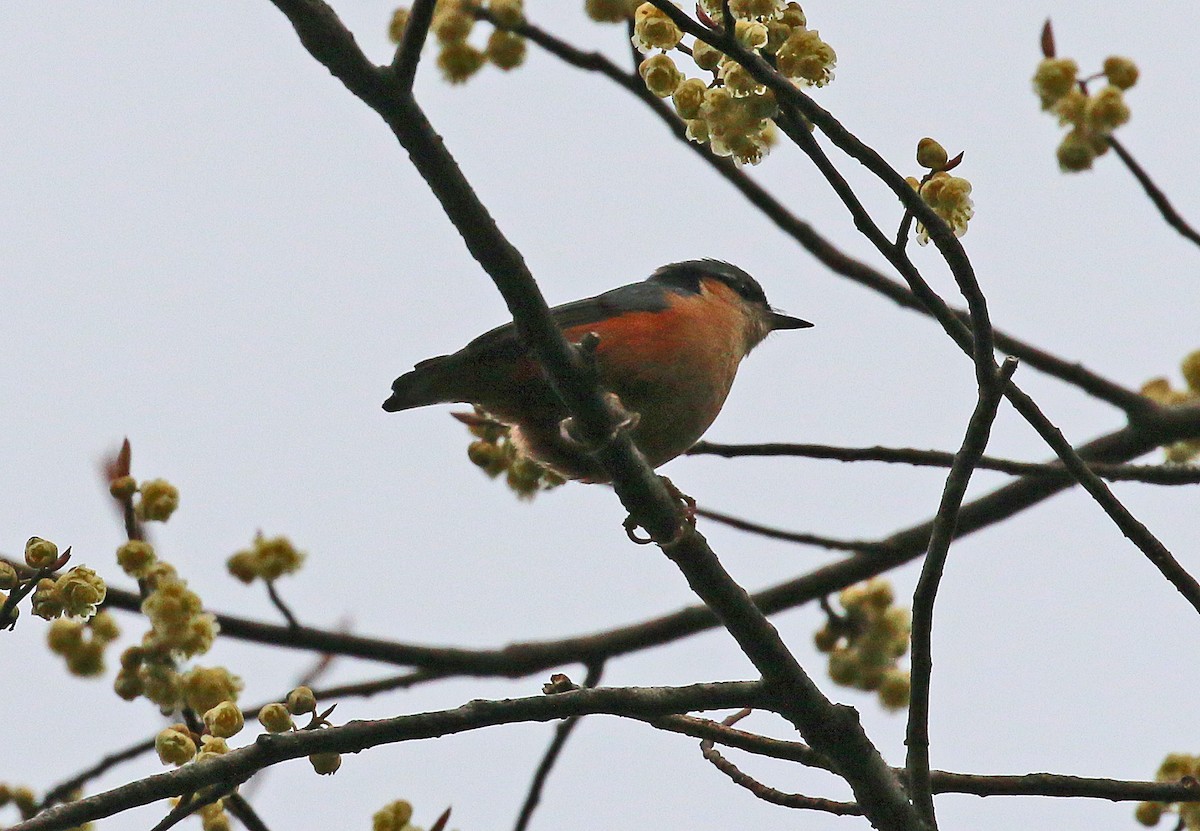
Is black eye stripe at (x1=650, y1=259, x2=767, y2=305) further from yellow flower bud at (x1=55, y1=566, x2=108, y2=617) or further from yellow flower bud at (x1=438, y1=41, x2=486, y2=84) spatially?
yellow flower bud at (x1=55, y1=566, x2=108, y2=617)

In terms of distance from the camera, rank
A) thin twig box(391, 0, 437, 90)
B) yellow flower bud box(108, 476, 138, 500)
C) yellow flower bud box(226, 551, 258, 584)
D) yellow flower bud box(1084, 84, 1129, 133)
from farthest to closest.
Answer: yellow flower bud box(226, 551, 258, 584), yellow flower bud box(108, 476, 138, 500), yellow flower bud box(1084, 84, 1129, 133), thin twig box(391, 0, 437, 90)

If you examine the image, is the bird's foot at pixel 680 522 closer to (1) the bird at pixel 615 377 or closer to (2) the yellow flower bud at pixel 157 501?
(1) the bird at pixel 615 377

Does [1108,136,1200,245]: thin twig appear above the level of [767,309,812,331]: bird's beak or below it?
below

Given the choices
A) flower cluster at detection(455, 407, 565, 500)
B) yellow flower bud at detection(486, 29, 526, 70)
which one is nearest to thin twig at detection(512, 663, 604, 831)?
flower cluster at detection(455, 407, 565, 500)

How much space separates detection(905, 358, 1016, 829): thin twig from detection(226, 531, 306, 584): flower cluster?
1924 millimetres

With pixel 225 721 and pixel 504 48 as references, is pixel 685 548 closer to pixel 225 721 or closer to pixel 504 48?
pixel 225 721

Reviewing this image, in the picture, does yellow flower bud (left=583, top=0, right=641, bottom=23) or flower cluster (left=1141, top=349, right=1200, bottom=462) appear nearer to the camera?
A: yellow flower bud (left=583, top=0, right=641, bottom=23)

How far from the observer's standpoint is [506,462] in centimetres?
418

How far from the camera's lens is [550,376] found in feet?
8.62

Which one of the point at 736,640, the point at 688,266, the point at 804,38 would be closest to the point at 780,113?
the point at 804,38

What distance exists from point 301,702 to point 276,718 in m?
0.05

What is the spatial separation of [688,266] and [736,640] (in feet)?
10.1

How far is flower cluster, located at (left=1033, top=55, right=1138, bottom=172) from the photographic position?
309cm

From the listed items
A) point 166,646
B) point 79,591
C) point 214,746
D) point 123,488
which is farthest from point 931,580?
point 123,488
